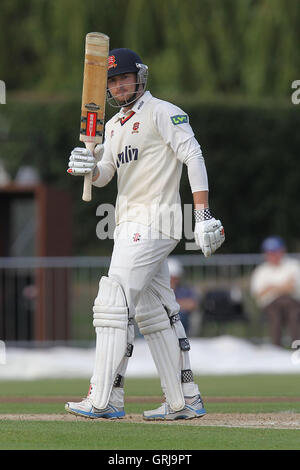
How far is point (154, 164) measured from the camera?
739 cm

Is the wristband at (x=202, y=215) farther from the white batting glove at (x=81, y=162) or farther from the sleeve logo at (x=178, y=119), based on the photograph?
the white batting glove at (x=81, y=162)

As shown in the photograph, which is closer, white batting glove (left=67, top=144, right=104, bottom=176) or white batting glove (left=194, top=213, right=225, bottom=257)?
white batting glove (left=194, top=213, right=225, bottom=257)

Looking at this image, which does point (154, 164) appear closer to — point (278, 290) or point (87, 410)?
point (87, 410)

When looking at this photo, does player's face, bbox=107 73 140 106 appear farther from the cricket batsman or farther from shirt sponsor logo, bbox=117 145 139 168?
shirt sponsor logo, bbox=117 145 139 168

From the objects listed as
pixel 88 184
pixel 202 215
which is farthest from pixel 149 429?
pixel 88 184

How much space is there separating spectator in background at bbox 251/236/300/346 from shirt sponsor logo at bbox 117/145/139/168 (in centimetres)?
874

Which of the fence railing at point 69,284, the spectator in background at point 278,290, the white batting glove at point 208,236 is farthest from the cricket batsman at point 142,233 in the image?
the fence railing at point 69,284

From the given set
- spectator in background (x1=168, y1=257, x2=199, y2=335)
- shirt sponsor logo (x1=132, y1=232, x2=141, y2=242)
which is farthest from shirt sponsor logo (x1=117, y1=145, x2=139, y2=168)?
spectator in background (x1=168, y1=257, x2=199, y2=335)

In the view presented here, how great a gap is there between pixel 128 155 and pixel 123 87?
17.7 inches

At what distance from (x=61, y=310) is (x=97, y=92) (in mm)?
10595

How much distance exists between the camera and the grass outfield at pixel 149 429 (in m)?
6.12

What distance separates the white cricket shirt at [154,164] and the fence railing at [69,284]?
32.2ft

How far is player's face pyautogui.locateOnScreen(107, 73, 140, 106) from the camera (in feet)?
24.7
